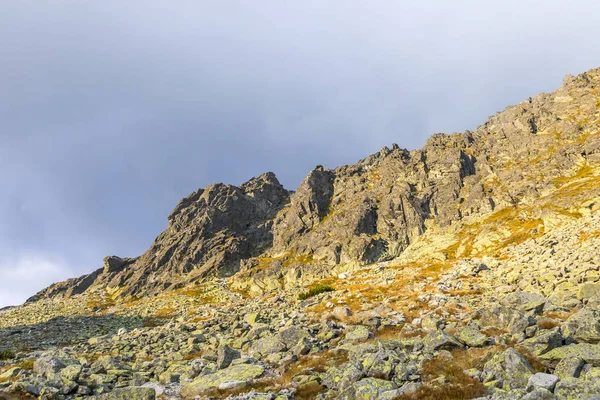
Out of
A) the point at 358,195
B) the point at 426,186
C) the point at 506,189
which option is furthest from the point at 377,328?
the point at 358,195

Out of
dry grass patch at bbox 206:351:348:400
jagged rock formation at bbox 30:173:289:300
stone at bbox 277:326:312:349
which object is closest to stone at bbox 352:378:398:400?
dry grass patch at bbox 206:351:348:400

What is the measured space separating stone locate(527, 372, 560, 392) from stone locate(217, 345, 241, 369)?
629 inches

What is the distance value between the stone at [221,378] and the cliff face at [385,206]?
79.0 m

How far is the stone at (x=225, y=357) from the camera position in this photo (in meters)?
19.9

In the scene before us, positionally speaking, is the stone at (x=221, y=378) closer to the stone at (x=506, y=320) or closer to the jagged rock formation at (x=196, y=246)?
the stone at (x=506, y=320)

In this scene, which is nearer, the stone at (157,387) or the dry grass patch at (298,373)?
the dry grass patch at (298,373)

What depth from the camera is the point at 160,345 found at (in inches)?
1144

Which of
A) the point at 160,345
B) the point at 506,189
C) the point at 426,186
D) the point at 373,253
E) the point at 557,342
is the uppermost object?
the point at 426,186

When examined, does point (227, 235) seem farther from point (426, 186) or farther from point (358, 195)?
point (426, 186)

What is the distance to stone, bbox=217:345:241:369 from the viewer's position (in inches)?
784

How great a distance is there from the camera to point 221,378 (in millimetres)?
16859

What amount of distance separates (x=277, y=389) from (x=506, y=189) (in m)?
127

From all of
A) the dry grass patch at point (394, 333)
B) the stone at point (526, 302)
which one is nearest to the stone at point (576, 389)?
the dry grass patch at point (394, 333)

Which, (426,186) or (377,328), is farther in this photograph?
(426,186)
